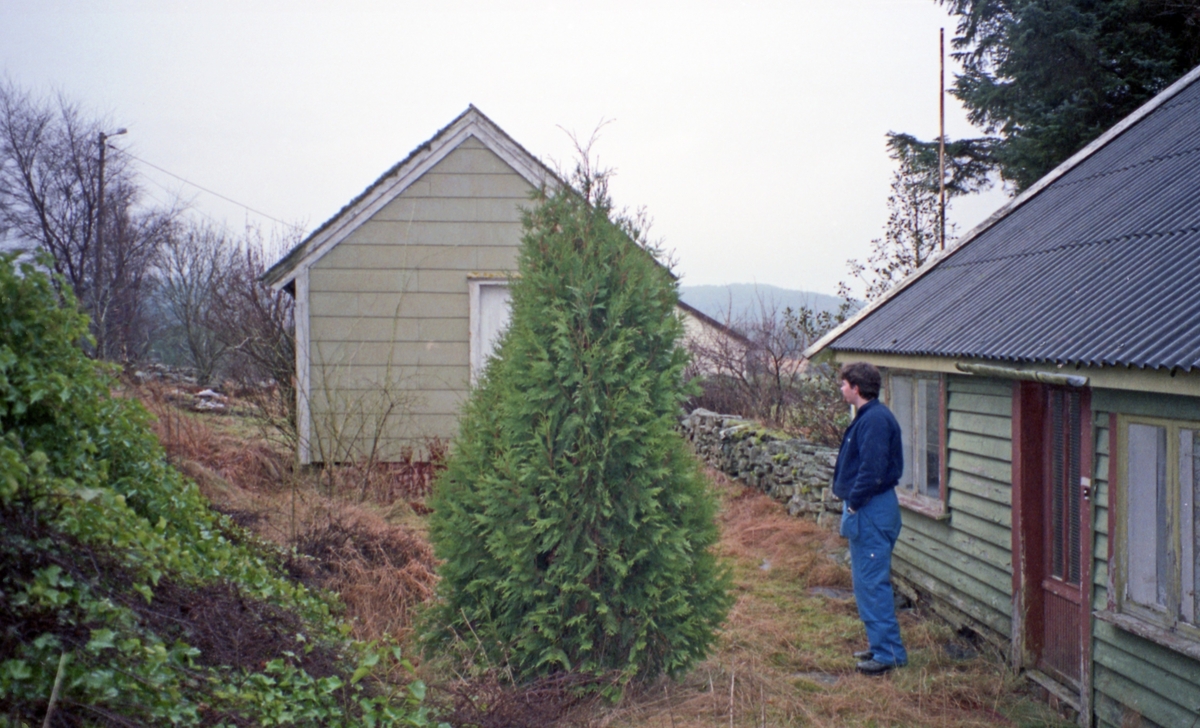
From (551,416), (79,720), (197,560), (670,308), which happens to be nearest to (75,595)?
(79,720)

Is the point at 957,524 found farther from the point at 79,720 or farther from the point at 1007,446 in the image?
the point at 79,720

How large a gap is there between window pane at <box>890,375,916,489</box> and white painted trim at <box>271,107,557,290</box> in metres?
4.72

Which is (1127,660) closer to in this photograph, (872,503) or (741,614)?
(872,503)

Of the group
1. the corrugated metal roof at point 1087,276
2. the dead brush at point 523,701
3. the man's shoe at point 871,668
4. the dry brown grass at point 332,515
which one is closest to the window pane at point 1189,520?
the corrugated metal roof at point 1087,276

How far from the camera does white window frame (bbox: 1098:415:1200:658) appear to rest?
3.94 metres

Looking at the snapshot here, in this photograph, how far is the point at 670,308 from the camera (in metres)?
4.99

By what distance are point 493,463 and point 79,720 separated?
278cm

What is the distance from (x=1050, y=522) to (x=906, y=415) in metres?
2.11

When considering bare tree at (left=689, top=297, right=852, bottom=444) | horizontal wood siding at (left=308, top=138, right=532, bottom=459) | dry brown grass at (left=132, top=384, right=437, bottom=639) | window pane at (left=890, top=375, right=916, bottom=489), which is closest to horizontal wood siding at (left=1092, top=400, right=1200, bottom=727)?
window pane at (left=890, top=375, right=916, bottom=489)

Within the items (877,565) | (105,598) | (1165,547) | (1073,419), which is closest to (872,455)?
(877,565)

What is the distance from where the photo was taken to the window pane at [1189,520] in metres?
3.91

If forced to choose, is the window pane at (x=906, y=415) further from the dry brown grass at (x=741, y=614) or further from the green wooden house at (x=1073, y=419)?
the dry brown grass at (x=741, y=614)

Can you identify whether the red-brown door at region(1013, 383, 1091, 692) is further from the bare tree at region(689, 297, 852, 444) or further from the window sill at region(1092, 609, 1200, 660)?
the bare tree at region(689, 297, 852, 444)

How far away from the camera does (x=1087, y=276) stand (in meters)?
5.38
